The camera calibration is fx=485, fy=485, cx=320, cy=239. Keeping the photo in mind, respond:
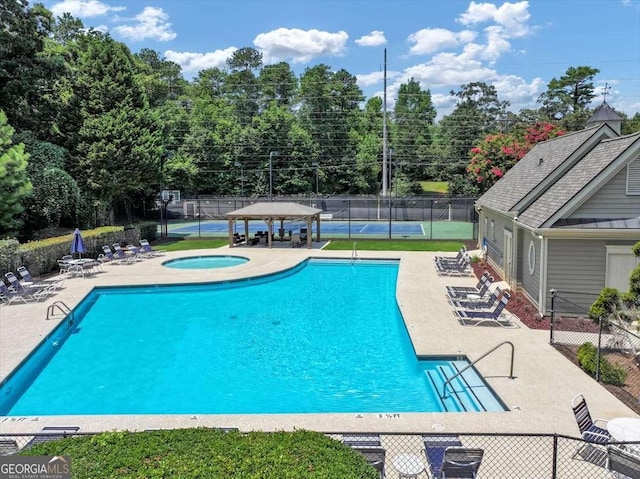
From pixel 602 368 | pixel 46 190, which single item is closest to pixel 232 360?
pixel 602 368

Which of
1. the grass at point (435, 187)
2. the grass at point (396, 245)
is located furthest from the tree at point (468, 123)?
the grass at point (396, 245)

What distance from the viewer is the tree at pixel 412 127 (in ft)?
255

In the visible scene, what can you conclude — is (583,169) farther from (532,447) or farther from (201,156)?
(201,156)

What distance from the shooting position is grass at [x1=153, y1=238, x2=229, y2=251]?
97.4 ft

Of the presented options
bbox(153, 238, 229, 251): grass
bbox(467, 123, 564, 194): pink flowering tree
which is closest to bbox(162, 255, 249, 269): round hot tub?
bbox(153, 238, 229, 251): grass

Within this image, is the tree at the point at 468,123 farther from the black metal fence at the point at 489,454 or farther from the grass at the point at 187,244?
the black metal fence at the point at 489,454

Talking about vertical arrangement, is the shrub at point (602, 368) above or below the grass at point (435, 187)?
below

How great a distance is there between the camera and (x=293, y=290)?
19719 millimetres

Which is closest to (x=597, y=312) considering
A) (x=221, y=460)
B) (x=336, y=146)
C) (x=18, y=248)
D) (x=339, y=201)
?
(x=221, y=460)

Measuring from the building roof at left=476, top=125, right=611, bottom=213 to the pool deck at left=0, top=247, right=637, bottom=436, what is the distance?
3.81 meters

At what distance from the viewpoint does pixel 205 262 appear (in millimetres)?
25922

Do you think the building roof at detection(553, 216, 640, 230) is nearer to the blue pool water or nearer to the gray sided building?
the gray sided building

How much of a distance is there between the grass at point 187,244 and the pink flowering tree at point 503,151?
69.6 ft

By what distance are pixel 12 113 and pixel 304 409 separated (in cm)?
2871
